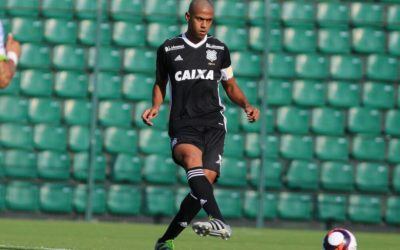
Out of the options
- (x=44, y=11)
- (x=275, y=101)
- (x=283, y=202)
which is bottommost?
(x=283, y=202)

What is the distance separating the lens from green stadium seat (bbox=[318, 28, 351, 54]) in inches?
638

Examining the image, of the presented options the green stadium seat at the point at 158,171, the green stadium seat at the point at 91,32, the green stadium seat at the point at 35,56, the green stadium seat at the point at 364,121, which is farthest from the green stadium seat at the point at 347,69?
the green stadium seat at the point at 35,56

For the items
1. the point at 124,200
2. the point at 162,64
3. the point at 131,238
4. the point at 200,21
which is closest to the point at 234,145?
the point at 124,200

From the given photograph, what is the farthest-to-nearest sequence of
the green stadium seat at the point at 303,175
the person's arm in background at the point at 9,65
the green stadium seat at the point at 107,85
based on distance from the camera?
the green stadium seat at the point at 107,85
the green stadium seat at the point at 303,175
the person's arm in background at the point at 9,65

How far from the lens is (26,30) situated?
1627cm

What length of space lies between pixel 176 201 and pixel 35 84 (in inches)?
110

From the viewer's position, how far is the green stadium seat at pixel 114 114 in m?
15.8

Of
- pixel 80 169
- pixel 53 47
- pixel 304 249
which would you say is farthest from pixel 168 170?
pixel 304 249

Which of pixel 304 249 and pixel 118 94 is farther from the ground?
pixel 118 94

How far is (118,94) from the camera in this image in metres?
16.0

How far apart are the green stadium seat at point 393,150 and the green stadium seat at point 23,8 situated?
225 inches

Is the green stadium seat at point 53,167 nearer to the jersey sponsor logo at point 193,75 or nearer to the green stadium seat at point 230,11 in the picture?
the green stadium seat at point 230,11

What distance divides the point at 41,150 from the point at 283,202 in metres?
3.65

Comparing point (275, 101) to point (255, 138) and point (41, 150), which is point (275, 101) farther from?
point (41, 150)
